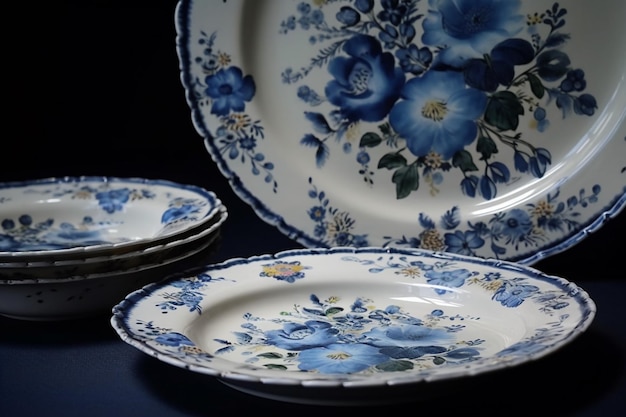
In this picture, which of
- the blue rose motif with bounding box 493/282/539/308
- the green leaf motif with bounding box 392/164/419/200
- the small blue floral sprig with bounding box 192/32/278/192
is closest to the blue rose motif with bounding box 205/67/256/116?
the small blue floral sprig with bounding box 192/32/278/192

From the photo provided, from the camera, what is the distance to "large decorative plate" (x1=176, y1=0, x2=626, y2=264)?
125cm

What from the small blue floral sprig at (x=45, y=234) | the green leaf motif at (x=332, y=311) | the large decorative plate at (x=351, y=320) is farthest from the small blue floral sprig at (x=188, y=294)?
the small blue floral sprig at (x=45, y=234)

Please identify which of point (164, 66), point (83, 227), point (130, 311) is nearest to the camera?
point (130, 311)

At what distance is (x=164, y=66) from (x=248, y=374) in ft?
3.89

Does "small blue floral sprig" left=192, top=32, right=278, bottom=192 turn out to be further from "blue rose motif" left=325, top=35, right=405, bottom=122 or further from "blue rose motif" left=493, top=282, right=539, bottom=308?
"blue rose motif" left=493, top=282, right=539, bottom=308

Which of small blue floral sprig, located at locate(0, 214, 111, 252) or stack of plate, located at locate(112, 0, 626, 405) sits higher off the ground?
stack of plate, located at locate(112, 0, 626, 405)

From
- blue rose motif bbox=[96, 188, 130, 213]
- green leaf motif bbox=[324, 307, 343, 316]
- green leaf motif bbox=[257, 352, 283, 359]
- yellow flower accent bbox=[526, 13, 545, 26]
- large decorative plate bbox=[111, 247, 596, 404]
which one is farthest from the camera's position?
blue rose motif bbox=[96, 188, 130, 213]

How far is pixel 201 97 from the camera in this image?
1.32 metres

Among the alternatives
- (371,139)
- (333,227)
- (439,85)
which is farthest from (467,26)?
(333,227)

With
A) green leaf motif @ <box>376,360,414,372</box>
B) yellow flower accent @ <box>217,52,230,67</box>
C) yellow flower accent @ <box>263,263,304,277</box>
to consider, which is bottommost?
green leaf motif @ <box>376,360,414,372</box>

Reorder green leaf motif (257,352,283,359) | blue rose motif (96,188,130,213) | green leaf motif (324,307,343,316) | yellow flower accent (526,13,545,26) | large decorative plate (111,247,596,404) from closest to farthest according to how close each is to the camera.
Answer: large decorative plate (111,247,596,404)
green leaf motif (257,352,283,359)
green leaf motif (324,307,343,316)
yellow flower accent (526,13,545,26)
blue rose motif (96,188,130,213)

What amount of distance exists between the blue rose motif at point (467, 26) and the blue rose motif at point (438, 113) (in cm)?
3

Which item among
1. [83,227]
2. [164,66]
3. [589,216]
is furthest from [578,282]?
[164,66]

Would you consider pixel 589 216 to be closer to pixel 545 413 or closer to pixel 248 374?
pixel 545 413
